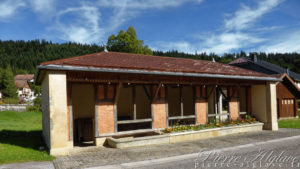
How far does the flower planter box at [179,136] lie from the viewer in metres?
9.73

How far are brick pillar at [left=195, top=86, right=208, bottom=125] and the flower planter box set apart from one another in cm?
103

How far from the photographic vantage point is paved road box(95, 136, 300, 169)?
22.6 ft

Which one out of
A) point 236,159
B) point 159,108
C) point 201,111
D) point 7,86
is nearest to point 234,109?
point 201,111

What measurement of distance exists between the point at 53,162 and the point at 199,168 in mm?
4414

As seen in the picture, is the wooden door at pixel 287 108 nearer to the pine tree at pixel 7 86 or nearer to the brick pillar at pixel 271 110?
the brick pillar at pixel 271 110

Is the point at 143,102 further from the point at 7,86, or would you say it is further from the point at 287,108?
the point at 7,86

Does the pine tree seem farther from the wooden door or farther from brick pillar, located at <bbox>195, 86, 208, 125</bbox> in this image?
the wooden door

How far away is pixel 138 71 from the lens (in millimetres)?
10117

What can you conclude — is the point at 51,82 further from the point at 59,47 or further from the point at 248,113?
the point at 59,47

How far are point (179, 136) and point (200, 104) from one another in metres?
2.79

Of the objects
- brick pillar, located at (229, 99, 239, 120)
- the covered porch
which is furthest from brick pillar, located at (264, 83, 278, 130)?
brick pillar, located at (229, 99, 239, 120)

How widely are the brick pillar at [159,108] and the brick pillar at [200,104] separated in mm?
2083

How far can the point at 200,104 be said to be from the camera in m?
13.2

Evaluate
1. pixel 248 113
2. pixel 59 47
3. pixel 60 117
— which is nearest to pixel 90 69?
pixel 60 117
